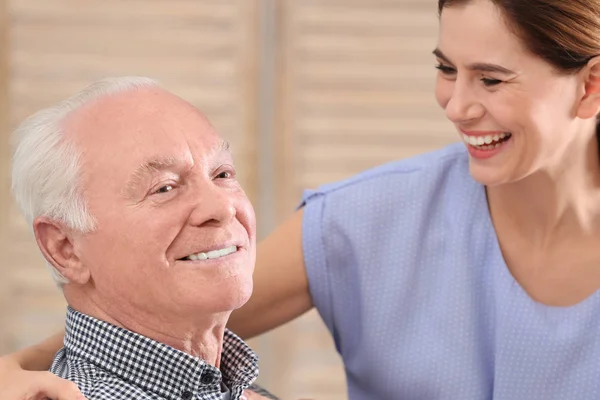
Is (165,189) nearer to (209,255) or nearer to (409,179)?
(209,255)

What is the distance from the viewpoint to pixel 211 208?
155 cm

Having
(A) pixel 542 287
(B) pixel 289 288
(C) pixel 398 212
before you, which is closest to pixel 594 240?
(A) pixel 542 287

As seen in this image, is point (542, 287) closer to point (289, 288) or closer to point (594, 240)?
point (594, 240)

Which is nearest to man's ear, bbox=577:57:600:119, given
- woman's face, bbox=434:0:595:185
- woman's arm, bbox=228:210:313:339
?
woman's face, bbox=434:0:595:185

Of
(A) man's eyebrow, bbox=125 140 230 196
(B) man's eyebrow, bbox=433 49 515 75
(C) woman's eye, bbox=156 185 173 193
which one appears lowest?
(C) woman's eye, bbox=156 185 173 193

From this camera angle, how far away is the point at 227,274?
5.04 ft

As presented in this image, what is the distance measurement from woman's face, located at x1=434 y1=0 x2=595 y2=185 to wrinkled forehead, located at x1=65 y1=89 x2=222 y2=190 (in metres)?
0.51

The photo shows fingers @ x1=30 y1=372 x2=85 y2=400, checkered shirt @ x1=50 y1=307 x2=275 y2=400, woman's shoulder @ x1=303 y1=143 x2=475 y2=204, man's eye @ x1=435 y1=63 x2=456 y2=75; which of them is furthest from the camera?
woman's shoulder @ x1=303 y1=143 x2=475 y2=204

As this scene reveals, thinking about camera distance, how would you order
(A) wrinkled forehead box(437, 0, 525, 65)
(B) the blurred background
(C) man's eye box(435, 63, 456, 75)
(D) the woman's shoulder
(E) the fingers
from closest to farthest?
(E) the fingers, (A) wrinkled forehead box(437, 0, 525, 65), (C) man's eye box(435, 63, 456, 75), (D) the woman's shoulder, (B) the blurred background

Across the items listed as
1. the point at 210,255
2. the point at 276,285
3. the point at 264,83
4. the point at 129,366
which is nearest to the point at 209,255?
the point at 210,255

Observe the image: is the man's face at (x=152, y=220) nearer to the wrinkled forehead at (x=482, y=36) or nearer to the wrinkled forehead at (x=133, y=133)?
the wrinkled forehead at (x=133, y=133)

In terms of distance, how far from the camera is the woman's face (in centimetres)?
181

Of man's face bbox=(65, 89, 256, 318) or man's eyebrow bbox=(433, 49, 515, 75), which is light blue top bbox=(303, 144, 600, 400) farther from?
man's face bbox=(65, 89, 256, 318)

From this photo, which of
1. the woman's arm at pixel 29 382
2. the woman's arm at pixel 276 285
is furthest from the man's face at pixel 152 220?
the woman's arm at pixel 276 285
